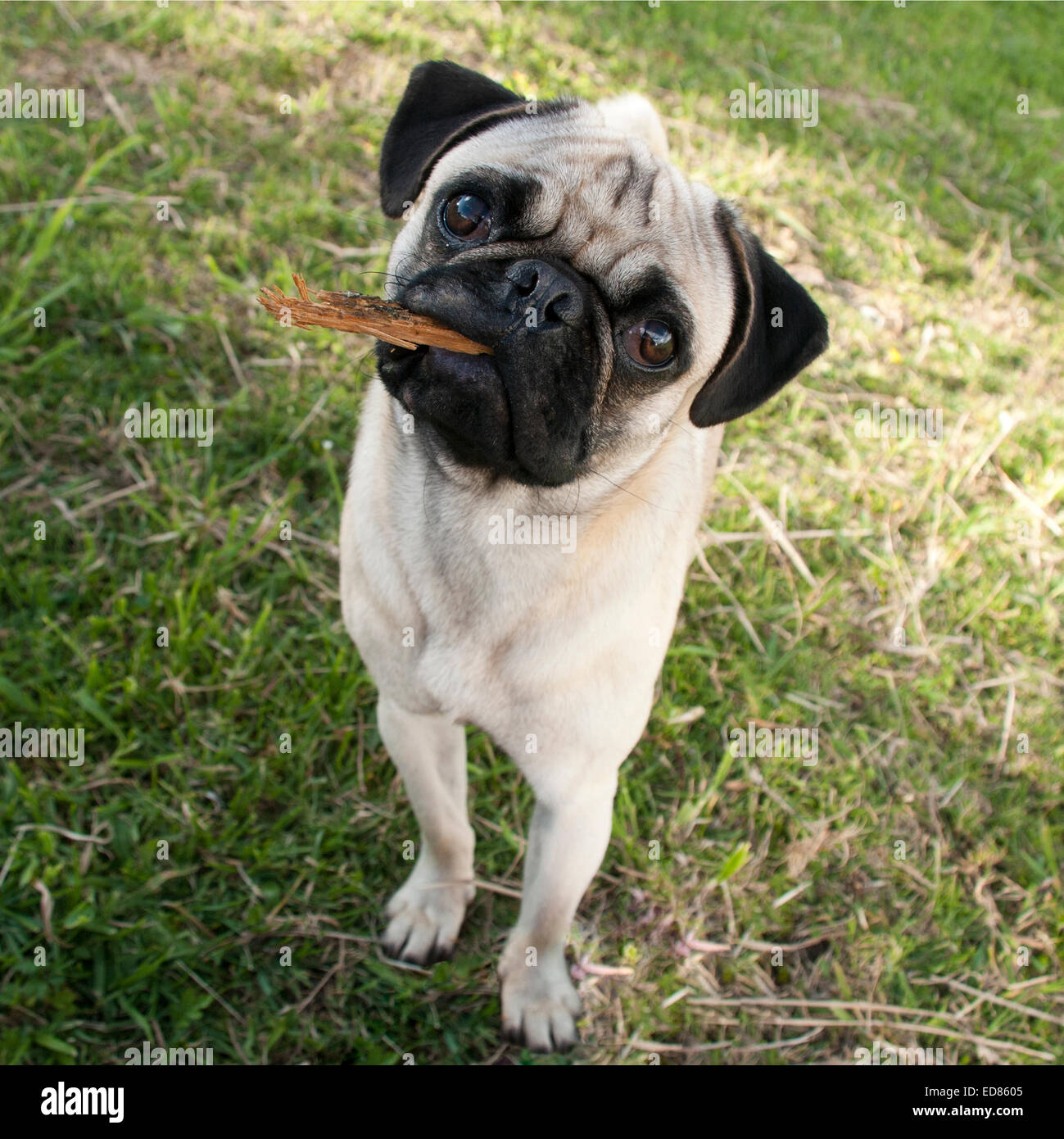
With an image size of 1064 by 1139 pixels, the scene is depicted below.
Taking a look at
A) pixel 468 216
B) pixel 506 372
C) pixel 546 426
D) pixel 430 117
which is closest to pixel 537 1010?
pixel 546 426

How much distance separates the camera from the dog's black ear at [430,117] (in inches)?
126

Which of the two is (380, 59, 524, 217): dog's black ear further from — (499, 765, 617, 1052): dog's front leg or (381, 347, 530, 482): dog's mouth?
(499, 765, 617, 1052): dog's front leg

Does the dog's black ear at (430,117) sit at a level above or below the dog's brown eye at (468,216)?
above

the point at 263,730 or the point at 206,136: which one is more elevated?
the point at 206,136

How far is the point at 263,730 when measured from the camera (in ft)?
14.1

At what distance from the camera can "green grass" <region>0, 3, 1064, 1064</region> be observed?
3.88 meters

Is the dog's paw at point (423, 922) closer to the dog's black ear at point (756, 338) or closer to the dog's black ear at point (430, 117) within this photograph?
the dog's black ear at point (756, 338)

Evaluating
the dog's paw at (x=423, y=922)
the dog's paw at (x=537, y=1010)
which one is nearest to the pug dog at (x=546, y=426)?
the dog's paw at (x=537, y=1010)

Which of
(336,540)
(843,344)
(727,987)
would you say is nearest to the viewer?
(727,987)

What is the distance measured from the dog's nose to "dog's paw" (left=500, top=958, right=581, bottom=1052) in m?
2.62

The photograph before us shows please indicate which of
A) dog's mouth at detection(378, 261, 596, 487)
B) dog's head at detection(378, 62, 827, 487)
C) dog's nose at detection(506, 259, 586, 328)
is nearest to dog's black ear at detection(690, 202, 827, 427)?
dog's head at detection(378, 62, 827, 487)

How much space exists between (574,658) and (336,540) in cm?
224
